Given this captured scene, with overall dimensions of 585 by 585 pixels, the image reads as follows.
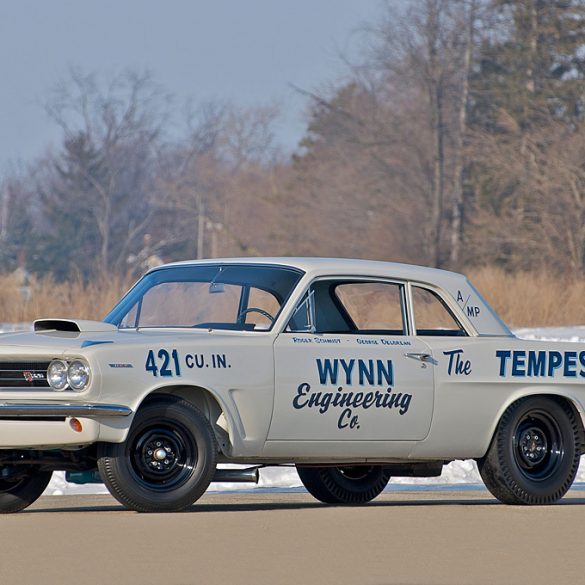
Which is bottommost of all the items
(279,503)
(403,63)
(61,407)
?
(279,503)

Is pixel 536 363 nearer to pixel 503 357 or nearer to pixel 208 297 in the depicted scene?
pixel 503 357

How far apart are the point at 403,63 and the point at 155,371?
140 ft

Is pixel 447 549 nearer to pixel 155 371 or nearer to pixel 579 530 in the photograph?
pixel 579 530

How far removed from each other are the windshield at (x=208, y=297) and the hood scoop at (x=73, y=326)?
41cm

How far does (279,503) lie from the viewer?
1091 centimetres

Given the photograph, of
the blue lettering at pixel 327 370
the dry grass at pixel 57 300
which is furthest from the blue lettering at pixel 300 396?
the dry grass at pixel 57 300

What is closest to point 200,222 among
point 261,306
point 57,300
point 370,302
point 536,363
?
point 57,300

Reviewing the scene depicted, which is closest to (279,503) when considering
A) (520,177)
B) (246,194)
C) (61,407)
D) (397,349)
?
(397,349)

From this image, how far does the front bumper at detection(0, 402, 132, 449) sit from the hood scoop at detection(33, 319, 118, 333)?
872mm

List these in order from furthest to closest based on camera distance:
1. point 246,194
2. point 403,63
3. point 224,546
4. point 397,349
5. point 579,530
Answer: point 246,194 < point 403,63 < point 397,349 < point 579,530 < point 224,546

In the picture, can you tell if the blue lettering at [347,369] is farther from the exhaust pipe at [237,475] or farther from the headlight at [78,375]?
the headlight at [78,375]

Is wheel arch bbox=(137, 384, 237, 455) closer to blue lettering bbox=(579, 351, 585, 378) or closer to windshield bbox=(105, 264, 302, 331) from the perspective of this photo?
windshield bbox=(105, 264, 302, 331)

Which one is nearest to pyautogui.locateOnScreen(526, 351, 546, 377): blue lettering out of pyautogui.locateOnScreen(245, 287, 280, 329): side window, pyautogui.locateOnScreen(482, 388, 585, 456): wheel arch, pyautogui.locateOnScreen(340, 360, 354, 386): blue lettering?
pyautogui.locateOnScreen(482, 388, 585, 456): wheel arch

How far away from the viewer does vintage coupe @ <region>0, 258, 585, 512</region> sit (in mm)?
9352
